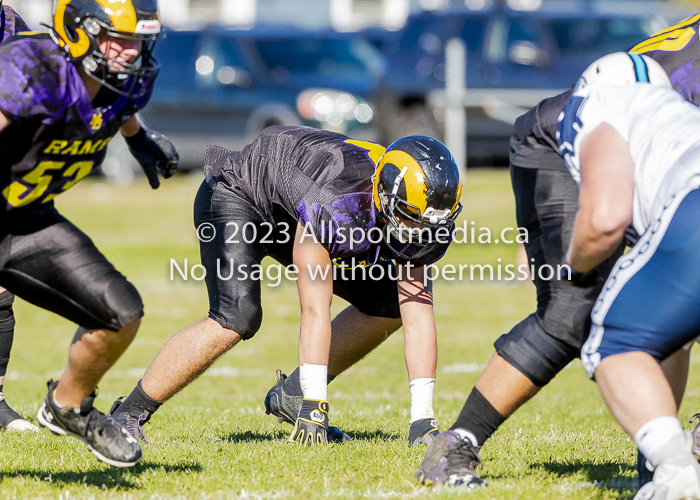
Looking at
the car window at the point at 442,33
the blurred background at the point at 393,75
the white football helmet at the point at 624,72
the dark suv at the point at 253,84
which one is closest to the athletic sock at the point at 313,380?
the white football helmet at the point at 624,72

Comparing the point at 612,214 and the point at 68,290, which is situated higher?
the point at 612,214

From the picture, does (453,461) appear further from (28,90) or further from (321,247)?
(28,90)

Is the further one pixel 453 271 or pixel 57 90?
A: pixel 453 271

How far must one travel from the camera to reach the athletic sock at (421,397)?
4203 millimetres

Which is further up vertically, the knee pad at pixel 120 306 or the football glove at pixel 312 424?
the knee pad at pixel 120 306

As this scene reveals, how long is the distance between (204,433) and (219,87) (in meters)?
11.2

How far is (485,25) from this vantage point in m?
14.4

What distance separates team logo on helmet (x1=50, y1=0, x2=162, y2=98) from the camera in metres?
3.49

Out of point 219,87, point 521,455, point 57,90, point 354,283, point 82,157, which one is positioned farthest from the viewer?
point 219,87

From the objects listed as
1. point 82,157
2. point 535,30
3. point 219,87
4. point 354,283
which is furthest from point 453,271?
point 82,157

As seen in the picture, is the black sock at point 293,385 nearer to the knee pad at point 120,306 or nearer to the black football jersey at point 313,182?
the black football jersey at point 313,182

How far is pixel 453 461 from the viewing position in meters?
3.38

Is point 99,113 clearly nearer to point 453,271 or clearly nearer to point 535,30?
point 453,271

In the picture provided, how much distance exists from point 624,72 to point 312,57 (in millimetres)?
12751
